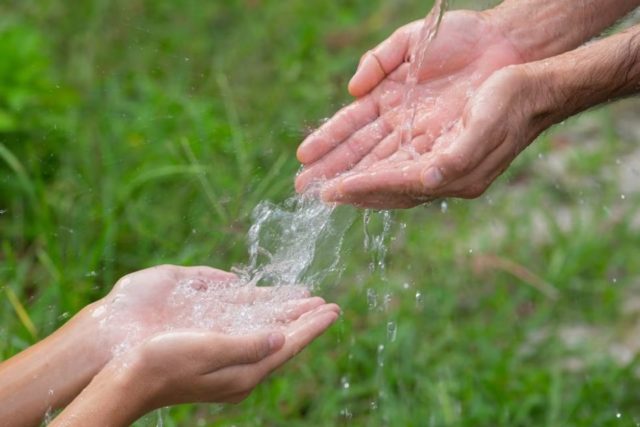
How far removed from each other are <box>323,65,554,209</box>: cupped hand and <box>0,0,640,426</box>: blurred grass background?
91cm

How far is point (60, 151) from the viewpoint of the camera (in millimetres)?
4129

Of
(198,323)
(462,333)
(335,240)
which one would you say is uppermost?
(198,323)

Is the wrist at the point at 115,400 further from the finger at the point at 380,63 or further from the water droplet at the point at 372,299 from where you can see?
the water droplet at the point at 372,299

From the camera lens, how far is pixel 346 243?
385 centimetres

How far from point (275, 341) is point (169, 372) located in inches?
8.6

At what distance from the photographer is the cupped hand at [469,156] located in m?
2.60

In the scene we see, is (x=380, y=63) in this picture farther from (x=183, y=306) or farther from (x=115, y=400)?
(x=115, y=400)

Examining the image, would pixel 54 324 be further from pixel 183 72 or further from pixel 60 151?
pixel 183 72

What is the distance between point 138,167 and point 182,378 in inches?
71.4

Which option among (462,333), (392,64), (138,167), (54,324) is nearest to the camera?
(392,64)

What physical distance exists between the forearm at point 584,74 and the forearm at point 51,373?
Result: 45.5 inches

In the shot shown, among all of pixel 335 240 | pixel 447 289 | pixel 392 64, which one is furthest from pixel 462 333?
pixel 392 64

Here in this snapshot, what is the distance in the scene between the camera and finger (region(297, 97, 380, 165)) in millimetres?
3007

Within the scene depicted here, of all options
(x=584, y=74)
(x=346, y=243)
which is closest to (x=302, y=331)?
(x=584, y=74)
